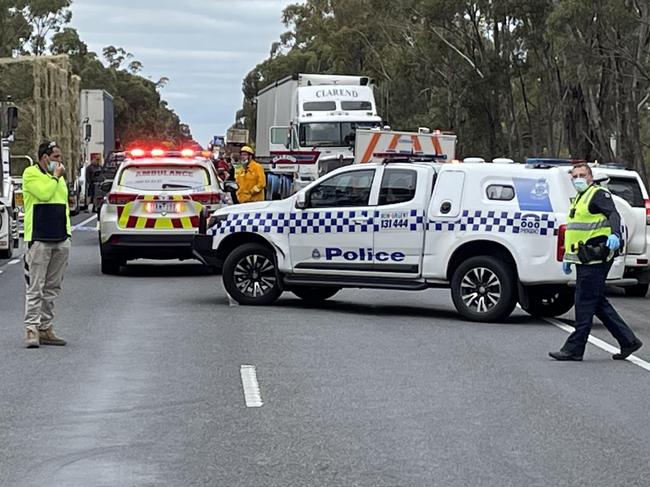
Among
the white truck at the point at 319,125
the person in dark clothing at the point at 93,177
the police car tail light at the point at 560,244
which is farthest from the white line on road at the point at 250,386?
the white truck at the point at 319,125

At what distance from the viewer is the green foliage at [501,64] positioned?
A: 36.1m

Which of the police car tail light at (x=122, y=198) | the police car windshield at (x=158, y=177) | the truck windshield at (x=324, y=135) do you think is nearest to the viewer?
the police car tail light at (x=122, y=198)

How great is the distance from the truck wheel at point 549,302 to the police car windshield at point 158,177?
654 centimetres

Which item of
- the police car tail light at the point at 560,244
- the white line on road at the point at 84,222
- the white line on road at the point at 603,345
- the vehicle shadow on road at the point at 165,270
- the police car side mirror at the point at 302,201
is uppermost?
the police car side mirror at the point at 302,201

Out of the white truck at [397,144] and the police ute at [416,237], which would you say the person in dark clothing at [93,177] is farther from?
the police ute at [416,237]

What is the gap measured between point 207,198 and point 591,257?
9.36 metres

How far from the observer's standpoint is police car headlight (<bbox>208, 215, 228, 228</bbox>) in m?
16.8

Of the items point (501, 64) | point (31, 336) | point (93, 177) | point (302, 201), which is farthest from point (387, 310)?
point (501, 64)

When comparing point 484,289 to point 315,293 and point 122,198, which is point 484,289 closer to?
point 315,293

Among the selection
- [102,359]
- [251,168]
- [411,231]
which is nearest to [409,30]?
[251,168]

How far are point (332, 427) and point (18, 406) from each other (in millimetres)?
2345

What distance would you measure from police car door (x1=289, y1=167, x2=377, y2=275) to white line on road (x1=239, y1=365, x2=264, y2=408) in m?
4.51

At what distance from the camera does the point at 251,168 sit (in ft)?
71.9

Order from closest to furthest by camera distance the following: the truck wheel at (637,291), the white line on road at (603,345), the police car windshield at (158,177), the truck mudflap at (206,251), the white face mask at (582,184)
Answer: the white line on road at (603,345), the white face mask at (582,184), the truck mudflap at (206,251), the truck wheel at (637,291), the police car windshield at (158,177)
